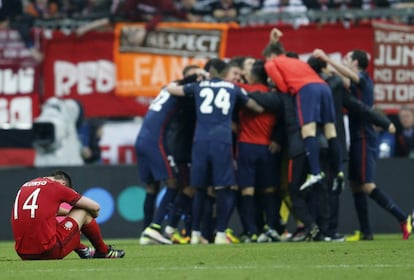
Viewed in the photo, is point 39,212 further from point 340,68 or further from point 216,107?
point 340,68

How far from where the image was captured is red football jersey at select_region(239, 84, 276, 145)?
14.9m

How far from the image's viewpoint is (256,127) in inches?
588

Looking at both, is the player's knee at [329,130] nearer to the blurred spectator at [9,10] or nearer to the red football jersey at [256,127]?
the red football jersey at [256,127]

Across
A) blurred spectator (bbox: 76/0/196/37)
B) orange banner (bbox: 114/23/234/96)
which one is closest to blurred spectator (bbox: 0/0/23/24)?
blurred spectator (bbox: 76/0/196/37)

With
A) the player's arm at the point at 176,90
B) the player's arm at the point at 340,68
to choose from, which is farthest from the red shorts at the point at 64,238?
the player's arm at the point at 340,68

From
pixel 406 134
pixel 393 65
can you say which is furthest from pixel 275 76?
pixel 406 134

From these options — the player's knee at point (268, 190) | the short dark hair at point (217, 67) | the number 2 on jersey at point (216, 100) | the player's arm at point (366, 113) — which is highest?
the short dark hair at point (217, 67)

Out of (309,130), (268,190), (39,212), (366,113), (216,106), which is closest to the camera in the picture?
(39,212)

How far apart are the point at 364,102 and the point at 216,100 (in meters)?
2.01

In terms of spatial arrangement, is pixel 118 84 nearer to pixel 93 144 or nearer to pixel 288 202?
pixel 93 144

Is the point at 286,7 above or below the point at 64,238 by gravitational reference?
above

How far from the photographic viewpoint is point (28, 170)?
18.5 m

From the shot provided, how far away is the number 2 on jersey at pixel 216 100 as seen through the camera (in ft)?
47.0

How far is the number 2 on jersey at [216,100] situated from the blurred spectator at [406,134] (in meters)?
4.40
